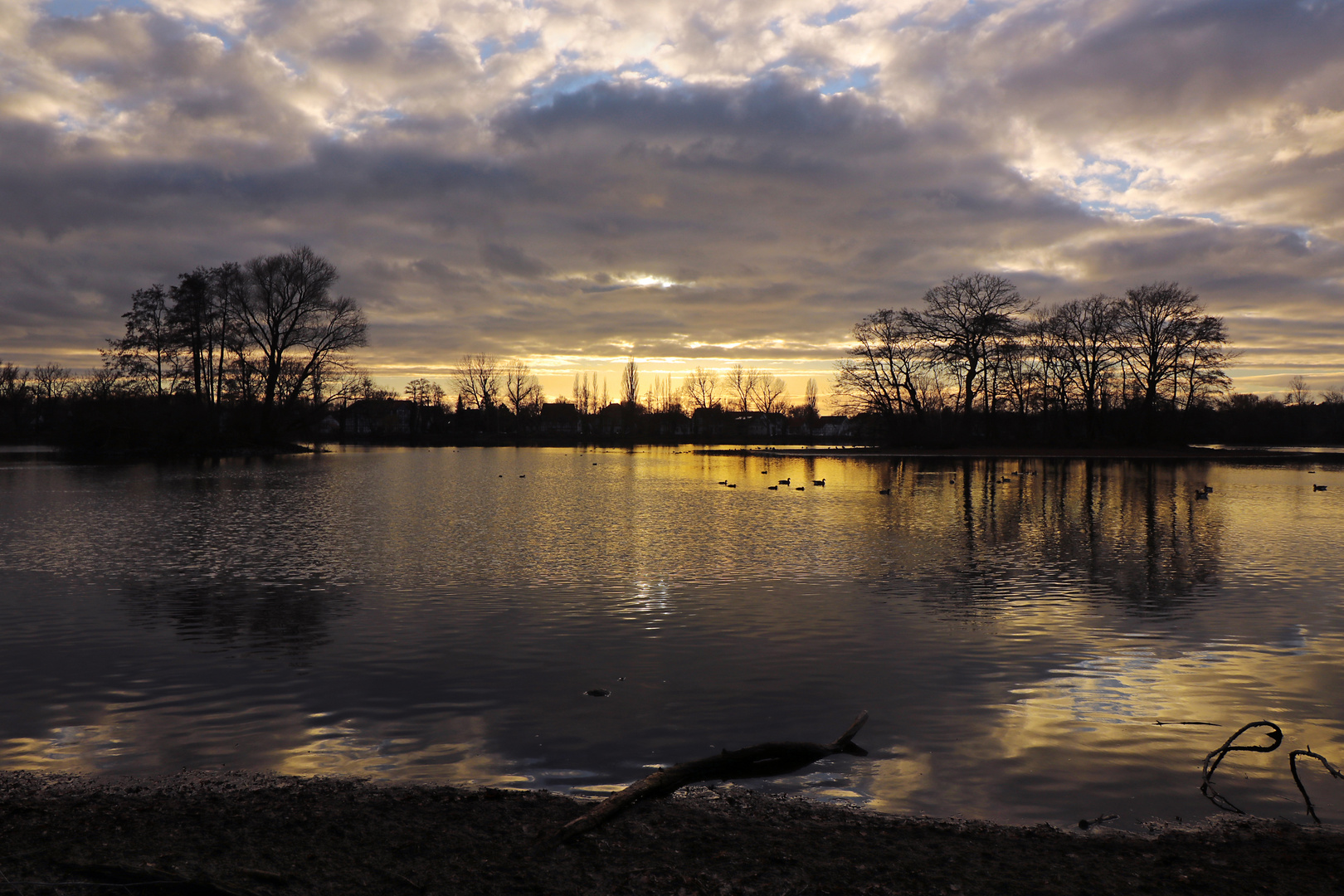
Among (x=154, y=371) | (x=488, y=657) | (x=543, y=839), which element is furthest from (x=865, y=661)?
(x=154, y=371)

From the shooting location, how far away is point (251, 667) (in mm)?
Answer: 8836

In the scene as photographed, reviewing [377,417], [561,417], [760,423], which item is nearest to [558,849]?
[377,417]

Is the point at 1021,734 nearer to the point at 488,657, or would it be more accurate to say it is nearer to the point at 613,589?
the point at 488,657

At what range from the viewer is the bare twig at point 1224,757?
5.66 m

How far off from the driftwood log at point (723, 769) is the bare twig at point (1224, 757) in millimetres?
2380

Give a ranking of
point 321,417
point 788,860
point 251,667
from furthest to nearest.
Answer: point 321,417
point 251,667
point 788,860

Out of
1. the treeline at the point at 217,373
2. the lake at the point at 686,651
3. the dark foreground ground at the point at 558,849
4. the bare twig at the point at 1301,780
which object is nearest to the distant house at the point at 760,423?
the treeline at the point at 217,373

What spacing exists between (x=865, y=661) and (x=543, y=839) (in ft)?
17.1

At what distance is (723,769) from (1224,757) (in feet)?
13.1

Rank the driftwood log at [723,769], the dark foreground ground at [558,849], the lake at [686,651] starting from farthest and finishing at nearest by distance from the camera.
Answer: the lake at [686,651], the driftwood log at [723,769], the dark foreground ground at [558,849]

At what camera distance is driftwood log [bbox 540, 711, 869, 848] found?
507 centimetres

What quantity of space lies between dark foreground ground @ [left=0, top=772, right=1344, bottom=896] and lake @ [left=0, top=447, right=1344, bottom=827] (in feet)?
1.58

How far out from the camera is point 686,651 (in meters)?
9.54

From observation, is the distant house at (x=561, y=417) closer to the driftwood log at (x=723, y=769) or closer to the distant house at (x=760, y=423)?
the distant house at (x=760, y=423)
